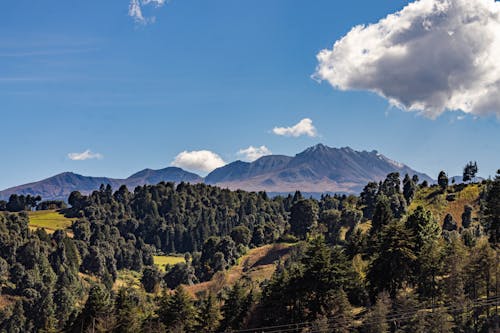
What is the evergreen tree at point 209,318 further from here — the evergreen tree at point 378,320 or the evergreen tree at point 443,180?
the evergreen tree at point 443,180

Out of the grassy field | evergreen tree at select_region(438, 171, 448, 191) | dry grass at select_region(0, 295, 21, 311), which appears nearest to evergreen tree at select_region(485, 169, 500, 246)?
the grassy field

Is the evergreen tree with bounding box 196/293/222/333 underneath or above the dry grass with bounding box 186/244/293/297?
above

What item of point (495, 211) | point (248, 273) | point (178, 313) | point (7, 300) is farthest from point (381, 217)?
point (7, 300)

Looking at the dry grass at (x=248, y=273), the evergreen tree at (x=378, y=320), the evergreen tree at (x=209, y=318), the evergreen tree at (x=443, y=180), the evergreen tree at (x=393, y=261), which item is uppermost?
the evergreen tree at (x=443, y=180)

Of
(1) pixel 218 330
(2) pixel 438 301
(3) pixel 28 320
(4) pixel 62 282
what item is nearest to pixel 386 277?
(2) pixel 438 301

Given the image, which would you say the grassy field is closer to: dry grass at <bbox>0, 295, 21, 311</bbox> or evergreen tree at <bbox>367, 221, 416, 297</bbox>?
evergreen tree at <bbox>367, 221, 416, 297</bbox>

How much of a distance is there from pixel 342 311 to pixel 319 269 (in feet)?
30.0

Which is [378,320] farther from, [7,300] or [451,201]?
[7,300]

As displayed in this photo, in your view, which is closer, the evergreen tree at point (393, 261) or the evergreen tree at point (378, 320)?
the evergreen tree at point (378, 320)

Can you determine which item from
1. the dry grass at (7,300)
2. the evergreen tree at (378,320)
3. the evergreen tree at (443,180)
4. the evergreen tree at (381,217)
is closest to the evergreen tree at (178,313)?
the evergreen tree at (378,320)

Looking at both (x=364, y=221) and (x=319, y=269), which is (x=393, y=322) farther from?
(x=364, y=221)

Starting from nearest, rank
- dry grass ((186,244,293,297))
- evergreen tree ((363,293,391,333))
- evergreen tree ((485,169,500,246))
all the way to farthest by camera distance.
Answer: evergreen tree ((363,293,391,333)), evergreen tree ((485,169,500,246)), dry grass ((186,244,293,297))

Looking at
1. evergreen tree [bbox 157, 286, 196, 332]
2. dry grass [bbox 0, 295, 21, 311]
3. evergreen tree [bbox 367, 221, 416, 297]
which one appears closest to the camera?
evergreen tree [bbox 367, 221, 416, 297]

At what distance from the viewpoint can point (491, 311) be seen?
242 ft
